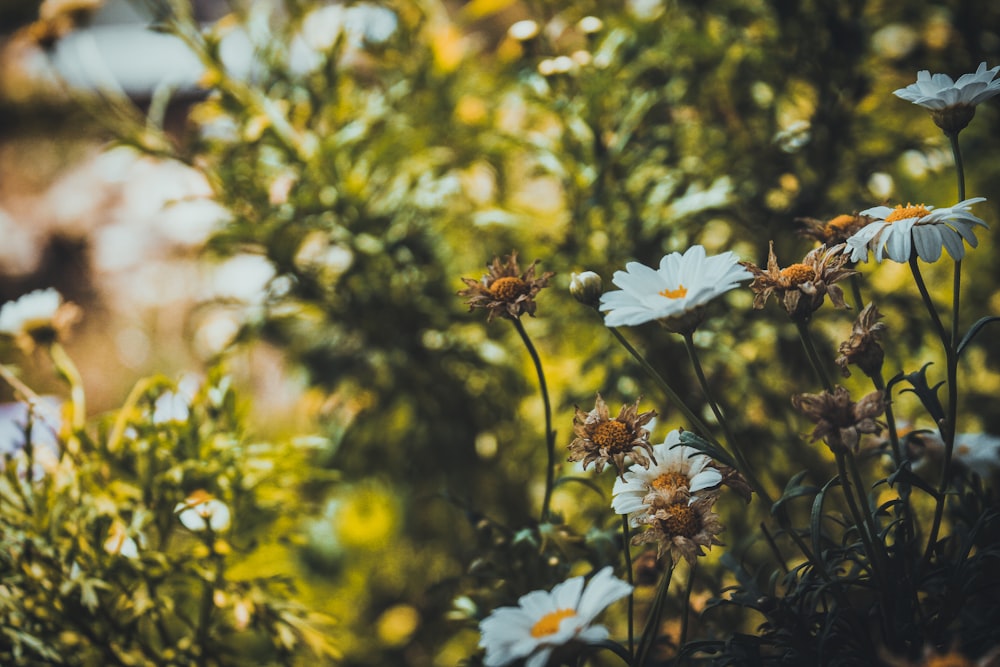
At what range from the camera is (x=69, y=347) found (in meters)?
1.86

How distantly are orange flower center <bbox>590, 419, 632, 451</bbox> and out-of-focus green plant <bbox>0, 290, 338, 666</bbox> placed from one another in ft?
1.13

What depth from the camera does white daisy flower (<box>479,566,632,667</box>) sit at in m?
0.37

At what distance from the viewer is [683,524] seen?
427 millimetres

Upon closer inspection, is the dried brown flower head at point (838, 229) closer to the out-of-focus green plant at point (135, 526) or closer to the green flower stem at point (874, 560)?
the green flower stem at point (874, 560)

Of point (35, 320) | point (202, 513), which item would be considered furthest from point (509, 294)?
point (35, 320)

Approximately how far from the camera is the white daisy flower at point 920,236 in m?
0.41

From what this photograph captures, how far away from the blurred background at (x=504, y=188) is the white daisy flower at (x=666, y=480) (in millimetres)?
287

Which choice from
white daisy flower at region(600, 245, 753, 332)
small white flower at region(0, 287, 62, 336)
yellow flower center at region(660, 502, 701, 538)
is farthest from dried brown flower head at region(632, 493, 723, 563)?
small white flower at region(0, 287, 62, 336)

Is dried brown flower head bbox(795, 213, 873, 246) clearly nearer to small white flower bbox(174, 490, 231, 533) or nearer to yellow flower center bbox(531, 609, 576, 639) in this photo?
yellow flower center bbox(531, 609, 576, 639)

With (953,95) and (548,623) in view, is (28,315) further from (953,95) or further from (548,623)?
(953,95)

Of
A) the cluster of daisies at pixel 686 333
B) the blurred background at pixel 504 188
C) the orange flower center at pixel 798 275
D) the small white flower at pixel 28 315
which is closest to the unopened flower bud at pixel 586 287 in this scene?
the cluster of daisies at pixel 686 333

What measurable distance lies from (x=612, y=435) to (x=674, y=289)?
3.7 inches

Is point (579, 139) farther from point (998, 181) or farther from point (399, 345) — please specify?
point (998, 181)

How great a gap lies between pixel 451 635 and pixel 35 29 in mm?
1010
